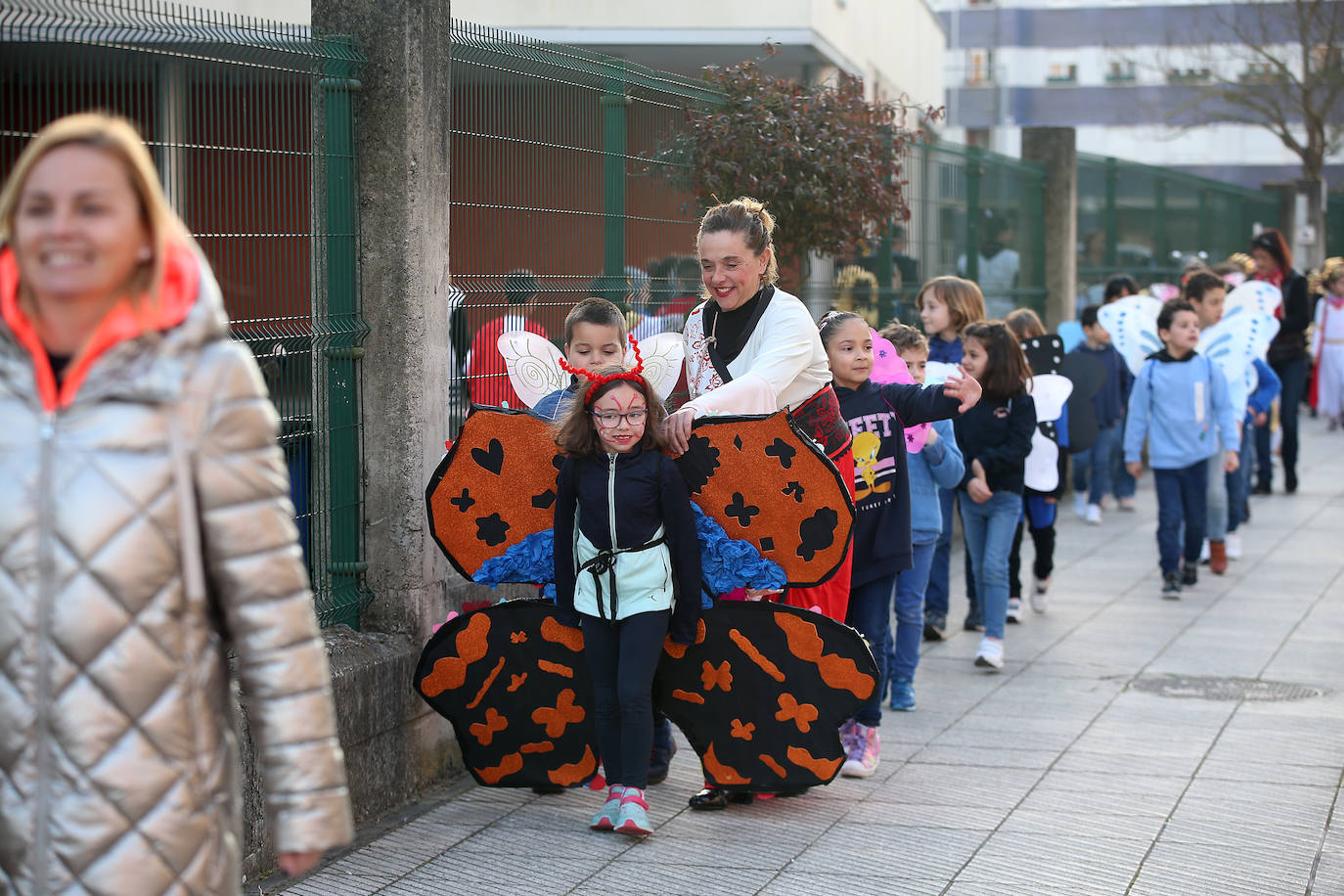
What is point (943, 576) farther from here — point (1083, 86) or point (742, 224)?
point (1083, 86)

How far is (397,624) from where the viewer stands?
19.6ft

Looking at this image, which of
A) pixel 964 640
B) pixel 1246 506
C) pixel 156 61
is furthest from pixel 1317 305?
pixel 156 61

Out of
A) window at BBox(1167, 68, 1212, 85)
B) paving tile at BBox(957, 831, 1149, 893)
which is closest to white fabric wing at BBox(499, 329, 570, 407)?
paving tile at BBox(957, 831, 1149, 893)

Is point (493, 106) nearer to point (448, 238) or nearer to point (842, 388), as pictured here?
point (448, 238)

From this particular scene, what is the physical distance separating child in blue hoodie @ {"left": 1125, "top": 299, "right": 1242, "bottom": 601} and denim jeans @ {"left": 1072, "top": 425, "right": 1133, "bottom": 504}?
2724 mm

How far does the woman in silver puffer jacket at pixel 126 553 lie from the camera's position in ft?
8.45

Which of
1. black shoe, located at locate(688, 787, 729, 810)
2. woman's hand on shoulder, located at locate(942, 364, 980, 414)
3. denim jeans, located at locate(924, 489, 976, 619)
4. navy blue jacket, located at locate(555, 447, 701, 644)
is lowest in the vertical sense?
black shoe, located at locate(688, 787, 729, 810)

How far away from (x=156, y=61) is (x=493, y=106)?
73.4 inches

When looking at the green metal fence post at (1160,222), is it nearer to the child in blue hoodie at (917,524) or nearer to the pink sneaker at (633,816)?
the child in blue hoodie at (917,524)

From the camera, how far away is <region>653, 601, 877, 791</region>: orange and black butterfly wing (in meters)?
5.44

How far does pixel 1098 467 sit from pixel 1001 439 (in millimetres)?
5380

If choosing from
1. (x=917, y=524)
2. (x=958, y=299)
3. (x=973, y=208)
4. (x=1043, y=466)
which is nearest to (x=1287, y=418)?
(x=973, y=208)

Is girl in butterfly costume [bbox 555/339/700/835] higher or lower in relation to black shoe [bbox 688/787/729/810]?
higher

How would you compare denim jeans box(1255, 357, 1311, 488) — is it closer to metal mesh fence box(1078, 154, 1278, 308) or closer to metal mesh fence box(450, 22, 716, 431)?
metal mesh fence box(1078, 154, 1278, 308)
